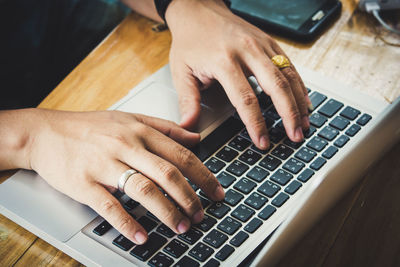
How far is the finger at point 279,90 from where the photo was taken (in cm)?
63

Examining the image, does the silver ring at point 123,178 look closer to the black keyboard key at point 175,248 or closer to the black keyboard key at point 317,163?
the black keyboard key at point 175,248

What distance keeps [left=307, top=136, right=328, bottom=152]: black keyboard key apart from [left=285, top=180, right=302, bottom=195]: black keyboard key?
0.08m

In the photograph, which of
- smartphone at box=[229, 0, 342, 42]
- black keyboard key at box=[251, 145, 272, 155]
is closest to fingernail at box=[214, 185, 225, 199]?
black keyboard key at box=[251, 145, 272, 155]

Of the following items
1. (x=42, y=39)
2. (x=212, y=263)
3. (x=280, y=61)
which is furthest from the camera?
(x=42, y=39)

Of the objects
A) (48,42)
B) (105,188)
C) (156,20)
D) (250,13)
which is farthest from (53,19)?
(105,188)

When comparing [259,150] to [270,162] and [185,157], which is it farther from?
[185,157]

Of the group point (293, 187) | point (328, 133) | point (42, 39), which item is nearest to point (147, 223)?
point (293, 187)

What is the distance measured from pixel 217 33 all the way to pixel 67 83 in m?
0.32

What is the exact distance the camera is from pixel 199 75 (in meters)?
0.73

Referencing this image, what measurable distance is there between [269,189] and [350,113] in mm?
217

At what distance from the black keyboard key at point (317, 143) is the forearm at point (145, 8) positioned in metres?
0.46

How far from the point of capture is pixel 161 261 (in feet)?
1.65

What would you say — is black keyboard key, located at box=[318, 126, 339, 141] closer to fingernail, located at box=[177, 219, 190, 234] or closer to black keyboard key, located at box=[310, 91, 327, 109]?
black keyboard key, located at box=[310, 91, 327, 109]

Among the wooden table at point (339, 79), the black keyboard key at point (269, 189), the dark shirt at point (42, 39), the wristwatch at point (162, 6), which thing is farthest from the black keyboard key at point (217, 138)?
the dark shirt at point (42, 39)
